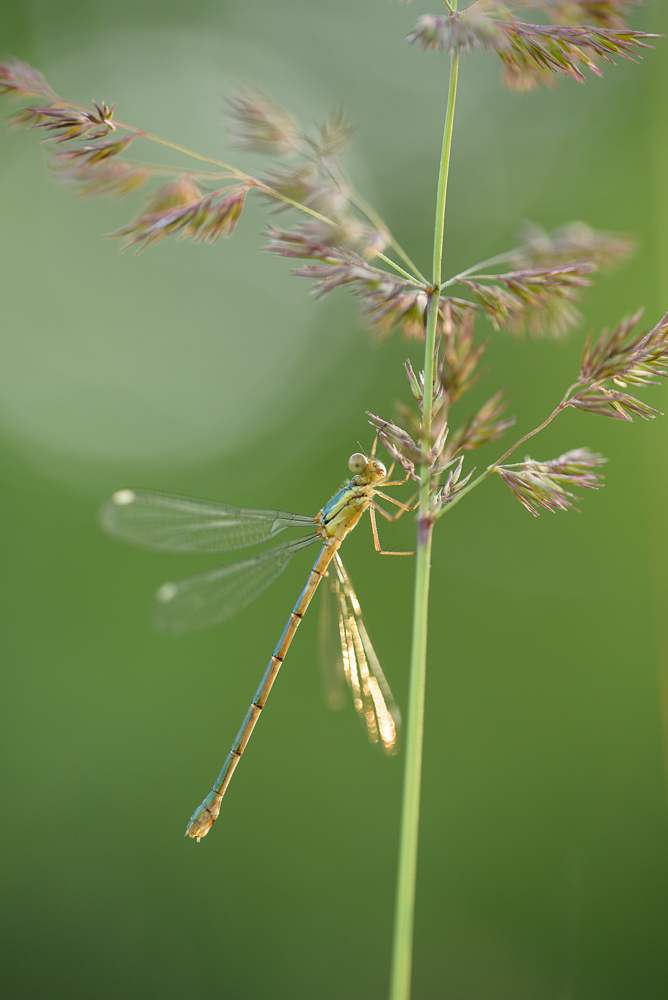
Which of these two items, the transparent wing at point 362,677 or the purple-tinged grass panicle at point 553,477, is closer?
the purple-tinged grass panicle at point 553,477

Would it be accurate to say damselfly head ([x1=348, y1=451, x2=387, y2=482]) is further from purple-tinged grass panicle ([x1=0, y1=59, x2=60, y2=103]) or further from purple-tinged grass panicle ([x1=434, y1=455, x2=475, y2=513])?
purple-tinged grass panicle ([x1=0, y1=59, x2=60, y2=103])

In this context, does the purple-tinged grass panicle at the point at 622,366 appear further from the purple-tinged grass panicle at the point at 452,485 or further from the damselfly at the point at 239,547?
the damselfly at the point at 239,547

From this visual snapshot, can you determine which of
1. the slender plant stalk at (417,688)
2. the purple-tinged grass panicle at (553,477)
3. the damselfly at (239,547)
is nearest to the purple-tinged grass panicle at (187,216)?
the slender plant stalk at (417,688)

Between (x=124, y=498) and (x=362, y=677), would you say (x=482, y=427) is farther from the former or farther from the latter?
(x=124, y=498)

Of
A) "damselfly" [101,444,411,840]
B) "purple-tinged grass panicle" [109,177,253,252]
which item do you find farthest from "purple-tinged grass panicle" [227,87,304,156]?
"damselfly" [101,444,411,840]

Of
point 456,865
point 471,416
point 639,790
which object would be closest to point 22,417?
point 456,865

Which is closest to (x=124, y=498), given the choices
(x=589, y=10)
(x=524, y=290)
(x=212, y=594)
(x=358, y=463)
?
(x=212, y=594)
